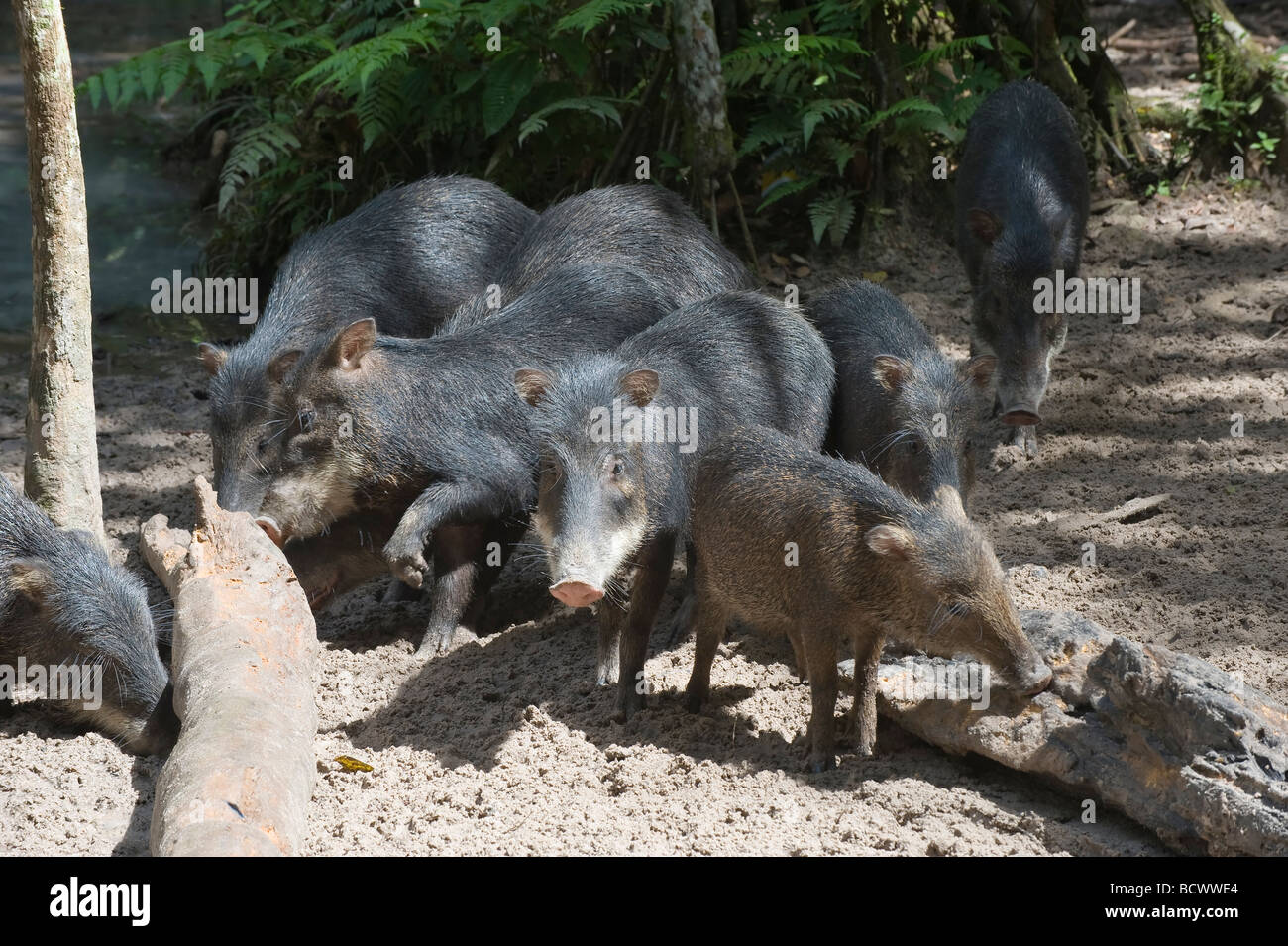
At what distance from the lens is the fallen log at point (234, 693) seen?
3332mm

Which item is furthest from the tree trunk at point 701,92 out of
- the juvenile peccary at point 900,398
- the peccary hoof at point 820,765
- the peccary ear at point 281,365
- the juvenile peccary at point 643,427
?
the peccary hoof at point 820,765

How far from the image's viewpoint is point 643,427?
4.78m

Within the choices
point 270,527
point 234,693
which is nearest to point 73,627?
point 270,527

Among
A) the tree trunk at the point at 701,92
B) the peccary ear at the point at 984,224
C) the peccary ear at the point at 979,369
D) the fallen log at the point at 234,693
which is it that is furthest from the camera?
the tree trunk at the point at 701,92

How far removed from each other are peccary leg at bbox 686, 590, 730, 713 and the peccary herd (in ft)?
0.03

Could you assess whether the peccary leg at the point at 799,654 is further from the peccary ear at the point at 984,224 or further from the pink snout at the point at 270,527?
the peccary ear at the point at 984,224

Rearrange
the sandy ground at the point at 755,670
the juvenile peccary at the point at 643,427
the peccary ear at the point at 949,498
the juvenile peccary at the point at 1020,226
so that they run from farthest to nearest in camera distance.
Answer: the juvenile peccary at the point at 1020,226
the peccary ear at the point at 949,498
the juvenile peccary at the point at 643,427
the sandy ground at the point at 755,670

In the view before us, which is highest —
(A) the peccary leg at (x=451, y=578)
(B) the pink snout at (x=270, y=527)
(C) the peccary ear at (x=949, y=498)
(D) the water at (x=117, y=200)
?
Answer: (D) the water at (x=117, y=200)

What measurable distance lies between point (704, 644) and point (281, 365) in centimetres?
217

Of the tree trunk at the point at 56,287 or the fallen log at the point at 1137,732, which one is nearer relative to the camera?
the fallen log at the point at 1137,732

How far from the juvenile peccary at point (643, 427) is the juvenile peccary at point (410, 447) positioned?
1.48ft

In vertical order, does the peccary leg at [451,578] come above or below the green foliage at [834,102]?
below

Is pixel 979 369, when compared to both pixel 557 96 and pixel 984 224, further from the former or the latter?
pixel 557 96

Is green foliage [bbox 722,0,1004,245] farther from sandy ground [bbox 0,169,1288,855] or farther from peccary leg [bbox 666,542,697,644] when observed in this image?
peccary leg [bbox 666,542,697,644]
